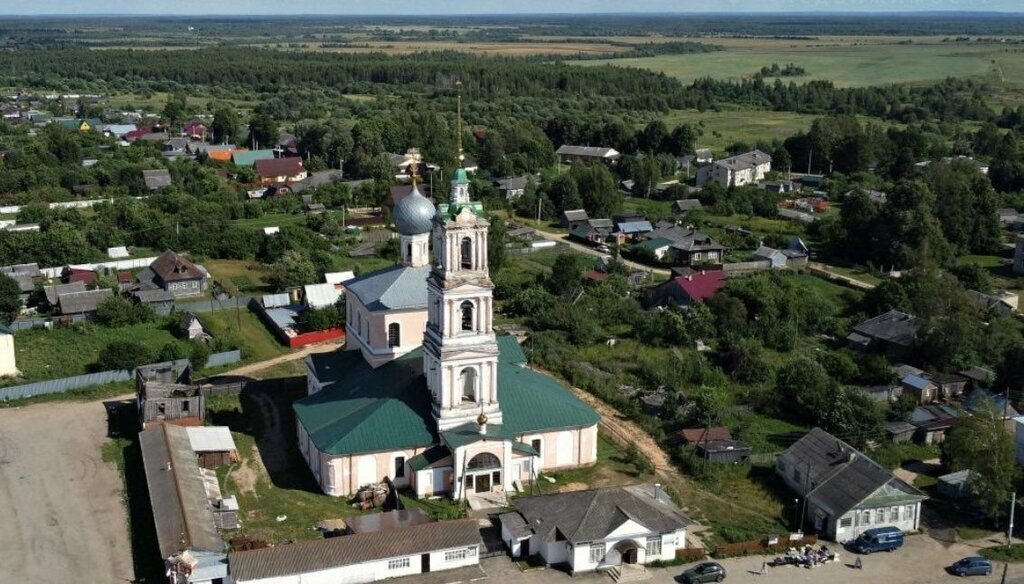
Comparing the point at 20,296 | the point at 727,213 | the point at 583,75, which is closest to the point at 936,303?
the point at 727,213

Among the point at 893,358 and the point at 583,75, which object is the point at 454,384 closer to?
the point at 893,358

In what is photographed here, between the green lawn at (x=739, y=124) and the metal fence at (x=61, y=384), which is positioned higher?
the green lawn at (x=739, y=124)

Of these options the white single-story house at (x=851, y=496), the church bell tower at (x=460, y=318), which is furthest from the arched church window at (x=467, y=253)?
the white single-story house at (x=851, y=496)

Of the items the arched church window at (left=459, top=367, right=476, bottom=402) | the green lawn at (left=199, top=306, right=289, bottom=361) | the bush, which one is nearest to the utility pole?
the arched church window at (left=459, top=367, right=476, bottom=402)

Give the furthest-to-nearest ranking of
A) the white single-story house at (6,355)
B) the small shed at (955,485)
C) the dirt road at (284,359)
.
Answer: the dirt road at (284,359), the white single-story house at (6,355), the small shed at (955,485)

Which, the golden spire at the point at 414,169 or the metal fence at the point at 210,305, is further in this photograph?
the metal fence at the point at 210,305

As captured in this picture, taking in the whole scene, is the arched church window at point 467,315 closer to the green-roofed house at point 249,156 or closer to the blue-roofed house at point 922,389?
the blue-roofed house at point 922,389

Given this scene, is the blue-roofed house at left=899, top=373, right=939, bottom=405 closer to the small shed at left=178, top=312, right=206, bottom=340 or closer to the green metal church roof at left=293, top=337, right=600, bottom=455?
the green metal church roof at left=293, top=337, right=600, bottom=455
